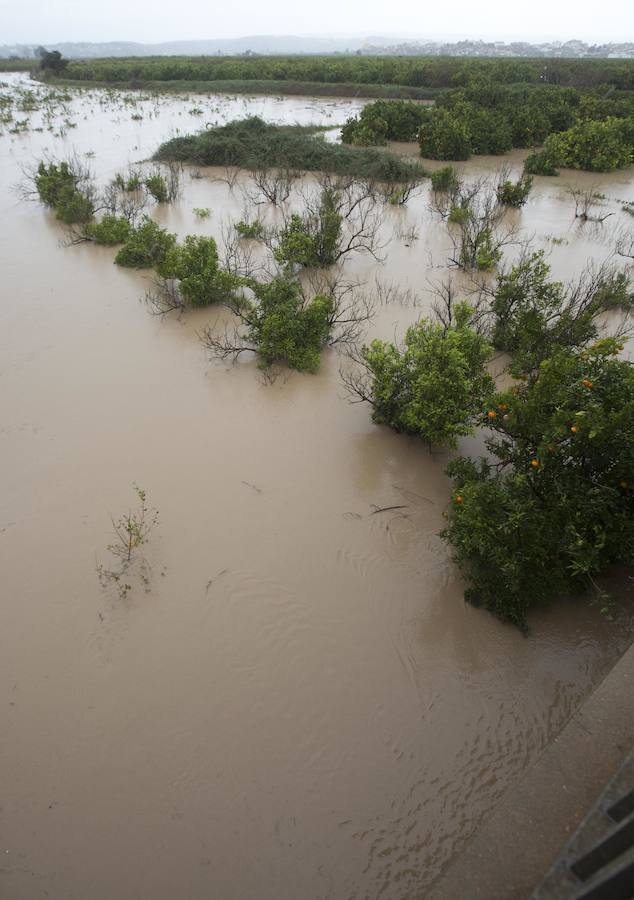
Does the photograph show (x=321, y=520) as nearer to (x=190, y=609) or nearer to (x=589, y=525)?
(x=190, y=609)

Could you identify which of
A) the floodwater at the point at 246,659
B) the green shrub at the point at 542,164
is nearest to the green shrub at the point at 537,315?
the floodwater at the point at 246,659

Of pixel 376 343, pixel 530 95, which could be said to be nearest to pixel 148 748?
pixel 376 343

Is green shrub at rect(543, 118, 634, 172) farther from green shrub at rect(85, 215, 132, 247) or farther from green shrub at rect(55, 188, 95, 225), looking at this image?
green shrub at rect(55, 188, 95, 225)

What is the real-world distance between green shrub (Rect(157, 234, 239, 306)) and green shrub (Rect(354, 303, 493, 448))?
12.8ft

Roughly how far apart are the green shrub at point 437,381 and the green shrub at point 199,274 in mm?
3905

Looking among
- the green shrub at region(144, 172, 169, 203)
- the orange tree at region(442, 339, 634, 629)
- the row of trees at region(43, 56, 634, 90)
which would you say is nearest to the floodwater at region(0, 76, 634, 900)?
the orange tree at region(442, 339, 634, 629)

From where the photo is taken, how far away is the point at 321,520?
4.76 metres

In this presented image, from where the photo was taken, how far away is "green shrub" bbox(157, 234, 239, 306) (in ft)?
26.5

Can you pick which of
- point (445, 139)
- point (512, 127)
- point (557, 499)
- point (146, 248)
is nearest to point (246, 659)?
point (557, 499)

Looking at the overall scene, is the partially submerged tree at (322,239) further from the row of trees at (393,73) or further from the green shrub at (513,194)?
the row of trees at (393,73)

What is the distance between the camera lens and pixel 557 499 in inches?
145

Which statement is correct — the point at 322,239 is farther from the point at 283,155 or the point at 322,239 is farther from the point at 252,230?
the point at 283,155

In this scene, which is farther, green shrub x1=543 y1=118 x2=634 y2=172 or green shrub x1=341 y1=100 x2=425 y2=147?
green shrub x1=341 y1=100 x2=425 y2=147

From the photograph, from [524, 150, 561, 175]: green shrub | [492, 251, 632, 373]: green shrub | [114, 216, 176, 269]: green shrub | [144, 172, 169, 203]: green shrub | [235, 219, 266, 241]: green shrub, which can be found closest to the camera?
[492, 251, 632, 373]: green shrub
